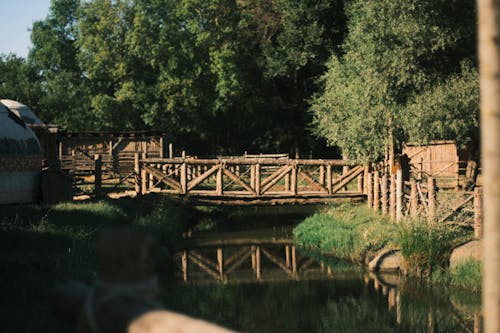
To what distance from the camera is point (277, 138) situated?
51.5 meters

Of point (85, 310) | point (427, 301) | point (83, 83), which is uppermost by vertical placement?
point (83, 83)

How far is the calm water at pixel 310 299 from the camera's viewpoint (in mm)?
12648

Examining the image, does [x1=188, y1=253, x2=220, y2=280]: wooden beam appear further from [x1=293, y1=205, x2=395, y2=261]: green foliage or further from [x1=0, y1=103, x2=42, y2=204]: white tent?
[x1=0, y1=103, x2=42, y2=204]: white tent

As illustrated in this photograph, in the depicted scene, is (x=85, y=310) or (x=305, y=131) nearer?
(x=85, y=310)

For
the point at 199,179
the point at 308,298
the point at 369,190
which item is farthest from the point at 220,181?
the point at 308,298

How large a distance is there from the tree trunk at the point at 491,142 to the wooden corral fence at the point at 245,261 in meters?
14.2

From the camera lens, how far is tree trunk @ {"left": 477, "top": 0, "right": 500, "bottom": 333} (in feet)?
8.02

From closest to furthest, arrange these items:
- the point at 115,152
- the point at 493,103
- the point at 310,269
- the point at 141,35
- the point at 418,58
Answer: the point at 493,103 < the point at 310,269 < the point at 418,58 < the point at 115,152 < the point at 141,35

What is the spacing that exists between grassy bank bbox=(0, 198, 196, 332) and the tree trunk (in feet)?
13.4

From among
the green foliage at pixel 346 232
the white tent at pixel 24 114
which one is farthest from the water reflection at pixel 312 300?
the white tent at pixel 24 114

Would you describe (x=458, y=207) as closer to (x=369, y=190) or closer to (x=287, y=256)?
(x=287, y=256)

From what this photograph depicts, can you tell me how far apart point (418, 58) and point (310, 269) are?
28.2 feet

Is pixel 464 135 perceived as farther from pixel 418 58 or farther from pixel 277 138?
pixel 277 138

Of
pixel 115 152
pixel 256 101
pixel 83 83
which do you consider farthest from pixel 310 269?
pixel 83 83
